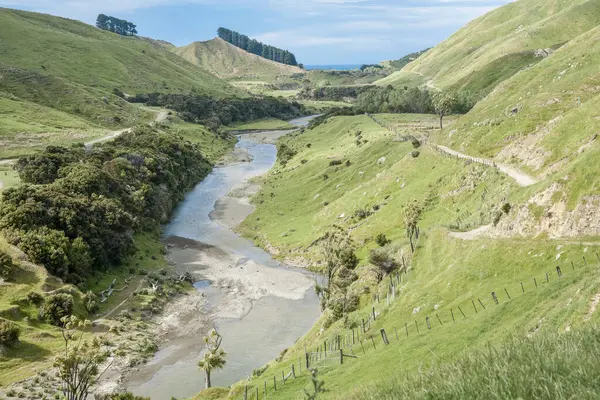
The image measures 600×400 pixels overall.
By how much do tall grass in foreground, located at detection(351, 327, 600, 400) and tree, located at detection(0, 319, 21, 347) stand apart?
64.8 metres

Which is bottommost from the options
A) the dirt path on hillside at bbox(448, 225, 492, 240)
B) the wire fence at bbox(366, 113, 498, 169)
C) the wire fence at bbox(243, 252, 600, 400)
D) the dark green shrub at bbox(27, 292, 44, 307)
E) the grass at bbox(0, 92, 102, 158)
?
the wire fence at bbox(243, 252, 600, 400)

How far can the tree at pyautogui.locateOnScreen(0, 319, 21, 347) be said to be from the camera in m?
63.5

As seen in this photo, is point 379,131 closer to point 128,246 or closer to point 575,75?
point 575,75

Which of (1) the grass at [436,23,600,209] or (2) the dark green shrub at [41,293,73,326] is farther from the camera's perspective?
(2) the dark green shrub at [41,293,73,326]

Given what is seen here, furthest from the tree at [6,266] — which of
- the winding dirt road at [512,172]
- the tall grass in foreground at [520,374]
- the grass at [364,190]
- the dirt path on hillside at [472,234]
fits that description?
the tall grass in foreground at [520,374]

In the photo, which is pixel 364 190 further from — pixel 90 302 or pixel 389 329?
pixel 389 329

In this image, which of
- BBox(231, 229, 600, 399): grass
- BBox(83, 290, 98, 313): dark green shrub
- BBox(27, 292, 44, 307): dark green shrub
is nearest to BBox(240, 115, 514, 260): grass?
BBox(231, 229, 600, 399): grass

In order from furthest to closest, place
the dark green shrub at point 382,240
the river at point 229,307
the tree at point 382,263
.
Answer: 1. the dark green shrub at point 382,240
2. the tree at point 382,263
3. the river at point 229,307

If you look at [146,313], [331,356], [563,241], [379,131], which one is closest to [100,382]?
[146,313]

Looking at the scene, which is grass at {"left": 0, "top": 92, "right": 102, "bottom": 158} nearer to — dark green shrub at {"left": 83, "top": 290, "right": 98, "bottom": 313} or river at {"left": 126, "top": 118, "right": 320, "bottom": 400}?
river at {"left": 126, "top": 118, "right": 320, "bottom": 400}

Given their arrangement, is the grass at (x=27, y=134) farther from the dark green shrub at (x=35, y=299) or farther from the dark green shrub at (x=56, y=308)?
the dark green shrub at (x=56, y=308)

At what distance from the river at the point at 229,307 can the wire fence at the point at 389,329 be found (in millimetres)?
16055

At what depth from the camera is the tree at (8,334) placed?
63500 mm

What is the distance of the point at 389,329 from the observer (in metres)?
50.3
